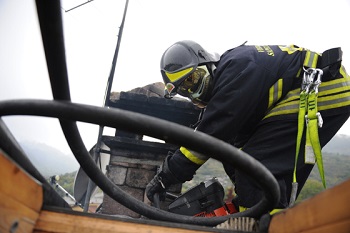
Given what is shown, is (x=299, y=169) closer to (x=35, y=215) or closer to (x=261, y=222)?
(x=261, y=222)

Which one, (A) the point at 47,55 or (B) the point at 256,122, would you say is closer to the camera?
→ (A) the point at 47,55

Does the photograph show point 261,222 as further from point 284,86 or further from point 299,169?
point 284,86

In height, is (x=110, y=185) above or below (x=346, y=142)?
above

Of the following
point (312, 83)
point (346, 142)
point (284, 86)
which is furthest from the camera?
point (346, 142)

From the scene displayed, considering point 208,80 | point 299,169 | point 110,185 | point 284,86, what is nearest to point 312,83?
point 284,86

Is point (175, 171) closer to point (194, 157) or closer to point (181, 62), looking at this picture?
point (194, 157)

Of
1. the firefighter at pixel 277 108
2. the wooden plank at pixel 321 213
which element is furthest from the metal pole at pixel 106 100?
the wooden plank at pixel 321 213

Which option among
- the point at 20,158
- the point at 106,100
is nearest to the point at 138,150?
the point at 106,100

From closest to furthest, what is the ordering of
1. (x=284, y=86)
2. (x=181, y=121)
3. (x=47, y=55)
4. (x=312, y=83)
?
(x=47, y=55), (x=312, y=83), (x=284, y=86), (x=181, y=121)

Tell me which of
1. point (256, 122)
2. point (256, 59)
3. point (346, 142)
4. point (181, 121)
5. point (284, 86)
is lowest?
point (346, 142)

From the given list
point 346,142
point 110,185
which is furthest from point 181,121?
point 346,142

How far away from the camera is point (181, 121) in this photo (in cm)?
294

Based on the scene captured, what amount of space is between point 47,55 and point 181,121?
7.83ft

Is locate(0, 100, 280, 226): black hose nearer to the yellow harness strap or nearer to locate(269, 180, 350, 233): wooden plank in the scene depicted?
locate(269, 180, 350, 233): wooden plank
